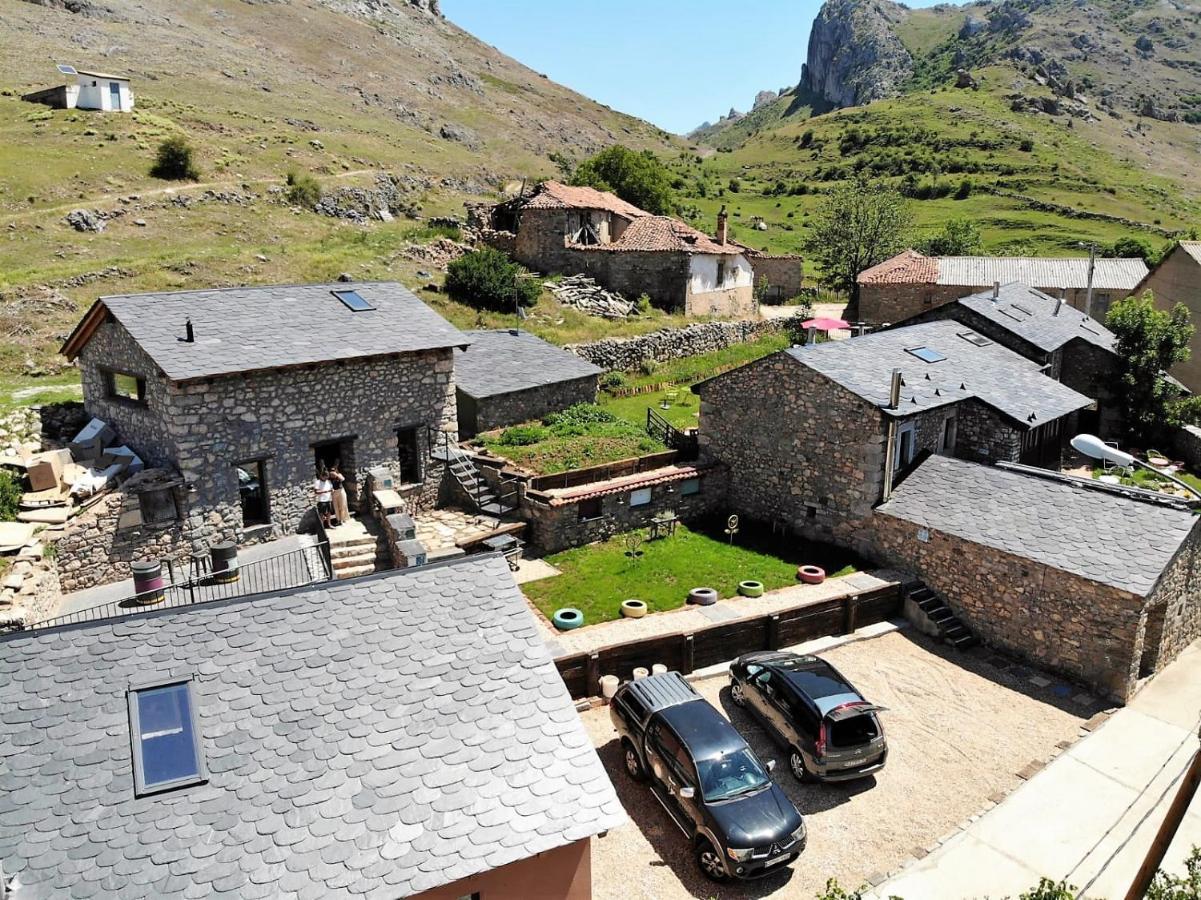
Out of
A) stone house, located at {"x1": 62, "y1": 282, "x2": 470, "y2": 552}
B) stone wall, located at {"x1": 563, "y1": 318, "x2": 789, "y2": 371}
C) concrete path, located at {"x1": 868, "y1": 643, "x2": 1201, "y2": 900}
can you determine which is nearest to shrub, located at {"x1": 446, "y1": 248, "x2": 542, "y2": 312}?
stone wall, located at {"x1": 563, "y1": 318, "x2": 789, "y2": 371}

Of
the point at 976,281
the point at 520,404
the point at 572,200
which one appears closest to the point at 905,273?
the point at 976,281

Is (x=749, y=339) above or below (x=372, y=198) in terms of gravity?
below

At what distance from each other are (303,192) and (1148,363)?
48177 mm

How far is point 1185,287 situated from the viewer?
36062 mm

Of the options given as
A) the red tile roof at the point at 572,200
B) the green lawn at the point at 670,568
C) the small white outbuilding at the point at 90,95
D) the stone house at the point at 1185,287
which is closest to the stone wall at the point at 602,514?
the green lawn at the point at 670,568

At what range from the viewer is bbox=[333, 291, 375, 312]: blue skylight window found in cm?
2337

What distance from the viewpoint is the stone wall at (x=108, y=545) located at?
17.5 metres

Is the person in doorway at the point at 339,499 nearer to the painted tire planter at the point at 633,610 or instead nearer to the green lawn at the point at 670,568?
the green lawn at the point at 670,568

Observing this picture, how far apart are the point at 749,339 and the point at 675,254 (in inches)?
278

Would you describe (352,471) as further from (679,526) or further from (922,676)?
(922,676)

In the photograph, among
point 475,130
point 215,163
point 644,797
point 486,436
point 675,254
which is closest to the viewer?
point 644,797

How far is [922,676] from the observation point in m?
17.6

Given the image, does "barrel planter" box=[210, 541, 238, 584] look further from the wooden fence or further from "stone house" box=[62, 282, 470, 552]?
the wooden fence

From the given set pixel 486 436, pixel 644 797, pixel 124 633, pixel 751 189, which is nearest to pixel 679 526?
pixel 486 436
